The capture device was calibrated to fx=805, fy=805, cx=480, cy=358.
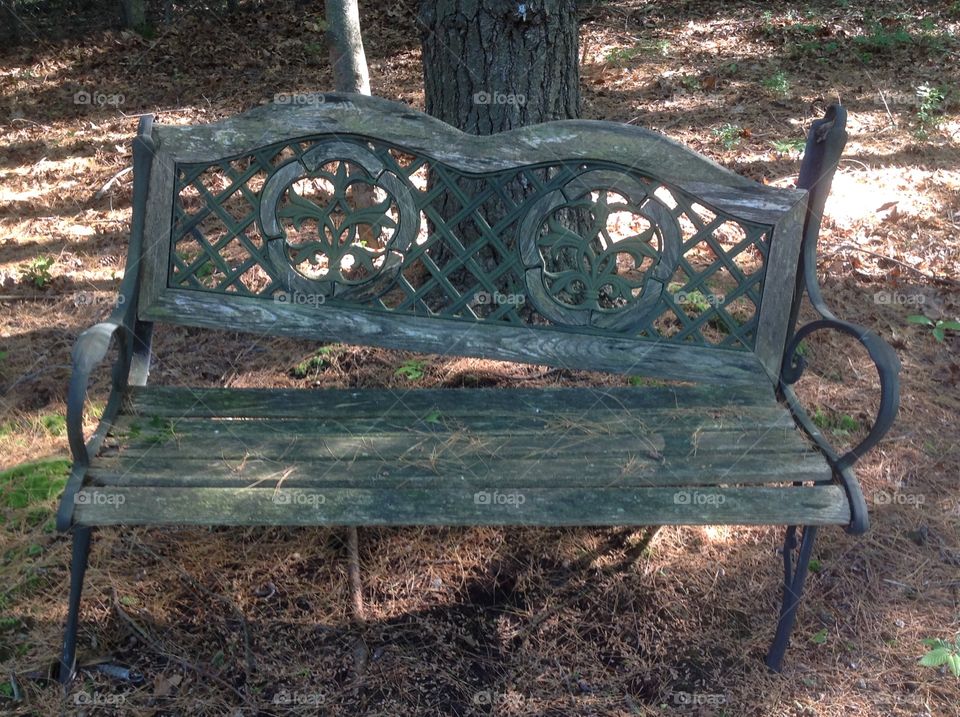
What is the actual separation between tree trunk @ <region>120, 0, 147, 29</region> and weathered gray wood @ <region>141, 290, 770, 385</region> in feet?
23.2

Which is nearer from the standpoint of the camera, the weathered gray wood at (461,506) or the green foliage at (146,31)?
the weathered gray wood at (461,506)

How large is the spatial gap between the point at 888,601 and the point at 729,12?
663 cm

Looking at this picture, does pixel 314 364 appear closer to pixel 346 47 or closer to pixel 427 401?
pixel 427 401

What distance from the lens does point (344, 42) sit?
4180 mm

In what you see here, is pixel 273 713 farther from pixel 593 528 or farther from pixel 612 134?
pixel 612 134

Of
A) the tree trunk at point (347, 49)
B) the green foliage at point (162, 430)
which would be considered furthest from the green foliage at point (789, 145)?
the green foliage at point (162, 430)

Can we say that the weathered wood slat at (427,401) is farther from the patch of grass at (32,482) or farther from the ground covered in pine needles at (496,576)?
the patch of grass at (32,482)

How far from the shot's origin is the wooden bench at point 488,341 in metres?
2.17

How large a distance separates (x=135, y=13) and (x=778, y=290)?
26.7 feet

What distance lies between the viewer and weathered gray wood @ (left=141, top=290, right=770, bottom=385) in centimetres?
260

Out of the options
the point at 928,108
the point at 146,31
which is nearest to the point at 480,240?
the point at 928,108

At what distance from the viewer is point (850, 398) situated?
3400 millimetres

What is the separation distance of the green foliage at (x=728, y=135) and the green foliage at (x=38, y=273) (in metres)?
4.04

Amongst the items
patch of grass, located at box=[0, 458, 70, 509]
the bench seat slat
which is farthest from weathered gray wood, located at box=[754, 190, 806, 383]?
patch of grass, located at box=[0, 458, 70, 509]
